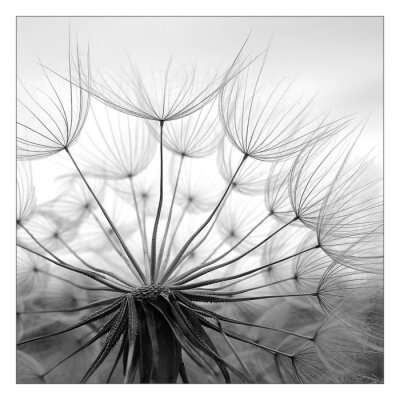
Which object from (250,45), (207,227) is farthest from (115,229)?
(250,45)

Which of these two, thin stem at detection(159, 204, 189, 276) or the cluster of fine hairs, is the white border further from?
thin stem at detection(159, 204, 189, 276)

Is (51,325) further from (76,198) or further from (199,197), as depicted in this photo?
(199,197)

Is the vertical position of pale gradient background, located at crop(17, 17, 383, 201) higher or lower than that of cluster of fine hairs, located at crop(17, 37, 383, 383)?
higher

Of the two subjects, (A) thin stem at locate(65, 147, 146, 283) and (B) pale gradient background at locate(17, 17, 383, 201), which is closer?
(A) thin stem at locate(65, 147, 146, 283)

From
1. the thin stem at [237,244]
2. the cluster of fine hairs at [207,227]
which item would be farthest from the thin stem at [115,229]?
the thin stem at [237,244]

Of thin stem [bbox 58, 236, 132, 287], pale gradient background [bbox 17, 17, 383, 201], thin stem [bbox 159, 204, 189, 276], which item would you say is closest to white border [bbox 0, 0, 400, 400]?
pale gradient background [bbox 17, 17, 383, 201]
